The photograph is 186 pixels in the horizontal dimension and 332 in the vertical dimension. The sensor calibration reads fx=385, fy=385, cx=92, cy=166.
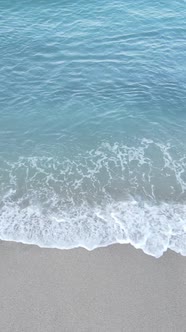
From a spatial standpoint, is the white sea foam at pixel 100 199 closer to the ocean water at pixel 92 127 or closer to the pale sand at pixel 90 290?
the ocean water at pixel 92 127

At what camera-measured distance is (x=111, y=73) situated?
2181cm

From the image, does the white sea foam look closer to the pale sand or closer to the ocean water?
the ocean water

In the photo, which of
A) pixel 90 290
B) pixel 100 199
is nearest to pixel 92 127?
pixel 100 199

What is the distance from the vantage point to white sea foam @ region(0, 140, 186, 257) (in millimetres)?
13016

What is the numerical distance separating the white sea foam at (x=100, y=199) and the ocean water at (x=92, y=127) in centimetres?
4

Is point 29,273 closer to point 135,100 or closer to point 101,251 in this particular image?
point 101,251

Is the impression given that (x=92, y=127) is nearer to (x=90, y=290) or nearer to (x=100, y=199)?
(x=100, y=199)

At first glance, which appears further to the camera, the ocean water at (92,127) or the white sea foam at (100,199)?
the ocean water at (92,127)

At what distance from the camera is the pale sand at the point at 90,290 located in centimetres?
1056

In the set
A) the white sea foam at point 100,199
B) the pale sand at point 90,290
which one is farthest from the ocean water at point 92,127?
the pale sand at point 90,290

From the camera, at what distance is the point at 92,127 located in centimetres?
1812

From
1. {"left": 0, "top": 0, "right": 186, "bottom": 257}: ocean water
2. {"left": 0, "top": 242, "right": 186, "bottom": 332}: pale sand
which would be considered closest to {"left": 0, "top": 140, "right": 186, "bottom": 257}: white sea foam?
{"left": 0, "top": 0, "right": 186, "bottom": 257}: ocean water

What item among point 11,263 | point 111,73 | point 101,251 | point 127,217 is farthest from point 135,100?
point 11,263

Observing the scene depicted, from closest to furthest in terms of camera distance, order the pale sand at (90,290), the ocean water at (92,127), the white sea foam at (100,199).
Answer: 1. the pale sand at (90,290)
2. the white sea foam at (100,199)
3. the ocean water at (92,127)
